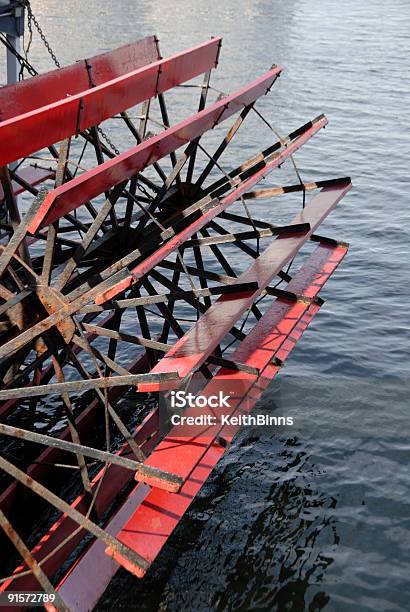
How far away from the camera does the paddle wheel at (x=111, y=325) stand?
739 cm

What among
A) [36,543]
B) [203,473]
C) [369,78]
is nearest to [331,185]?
[203,473]

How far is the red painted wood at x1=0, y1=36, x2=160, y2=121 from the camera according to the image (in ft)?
34.3

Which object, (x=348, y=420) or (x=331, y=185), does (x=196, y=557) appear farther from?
(x=331, y=185)

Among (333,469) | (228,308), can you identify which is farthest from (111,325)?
(333,469)

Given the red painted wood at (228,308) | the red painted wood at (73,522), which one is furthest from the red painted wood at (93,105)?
the red painted wood at (73,522)

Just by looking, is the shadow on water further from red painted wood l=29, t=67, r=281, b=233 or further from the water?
red painted wood l=29, t=67, r=281, b=233

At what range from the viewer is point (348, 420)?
1134cm

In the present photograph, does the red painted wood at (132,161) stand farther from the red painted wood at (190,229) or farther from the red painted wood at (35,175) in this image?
the red painted wood at (35,175)

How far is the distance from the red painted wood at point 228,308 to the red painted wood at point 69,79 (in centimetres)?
323

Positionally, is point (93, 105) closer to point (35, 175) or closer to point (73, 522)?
point (35, 175)

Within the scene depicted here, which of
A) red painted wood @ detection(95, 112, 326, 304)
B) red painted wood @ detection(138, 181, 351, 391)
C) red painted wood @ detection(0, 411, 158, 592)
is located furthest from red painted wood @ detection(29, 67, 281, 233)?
red painted wood @ detection(0, 411, 158, 592)

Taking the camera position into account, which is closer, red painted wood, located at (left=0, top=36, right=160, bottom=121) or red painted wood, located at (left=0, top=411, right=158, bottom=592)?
red painted wood, located at (left=0, top=411, right=158, bottom=592)

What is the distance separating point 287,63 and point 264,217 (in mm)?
15851

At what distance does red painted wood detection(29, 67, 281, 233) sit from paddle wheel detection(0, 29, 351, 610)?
2 cm
